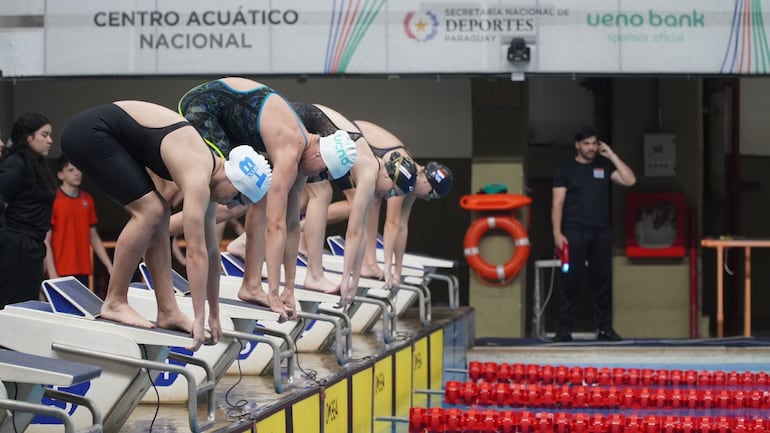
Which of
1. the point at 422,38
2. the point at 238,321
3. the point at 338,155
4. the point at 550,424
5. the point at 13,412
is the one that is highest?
→ the point at 422,38

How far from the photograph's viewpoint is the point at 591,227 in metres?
9.55

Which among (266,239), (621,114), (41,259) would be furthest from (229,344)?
(621,114)

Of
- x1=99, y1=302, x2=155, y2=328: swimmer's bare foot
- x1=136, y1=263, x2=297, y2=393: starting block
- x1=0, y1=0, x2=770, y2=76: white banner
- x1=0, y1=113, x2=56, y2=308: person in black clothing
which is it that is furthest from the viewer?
x1=0, y1=0, x2=770, y2=76: white banner

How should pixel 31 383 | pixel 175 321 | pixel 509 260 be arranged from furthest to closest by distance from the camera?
pixel 509 260 → pixel 175 321 → pixel 31 383

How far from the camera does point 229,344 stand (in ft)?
15.8

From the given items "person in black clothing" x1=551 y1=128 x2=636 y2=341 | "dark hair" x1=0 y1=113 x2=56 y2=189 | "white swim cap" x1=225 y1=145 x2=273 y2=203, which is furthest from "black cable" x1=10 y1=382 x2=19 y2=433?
"person in black clothing" x1=551 y1=128 x2=636 y2=341

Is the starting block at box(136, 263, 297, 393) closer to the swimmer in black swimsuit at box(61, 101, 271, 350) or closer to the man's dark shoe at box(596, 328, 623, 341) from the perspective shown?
the swimmer in black swimsuit at box(61, 101, 271, 350)

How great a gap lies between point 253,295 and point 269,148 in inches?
26.0

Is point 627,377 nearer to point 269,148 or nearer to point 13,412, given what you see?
point 269,148

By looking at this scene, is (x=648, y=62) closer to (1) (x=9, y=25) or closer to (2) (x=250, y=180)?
(1) (x=9, y=25)

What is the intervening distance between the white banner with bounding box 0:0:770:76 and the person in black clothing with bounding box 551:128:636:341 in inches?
30.0

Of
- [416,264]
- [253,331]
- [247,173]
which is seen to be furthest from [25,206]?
[416,264]

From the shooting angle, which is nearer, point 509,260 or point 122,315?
point 122,315

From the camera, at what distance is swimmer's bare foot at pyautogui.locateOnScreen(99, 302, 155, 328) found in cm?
414
